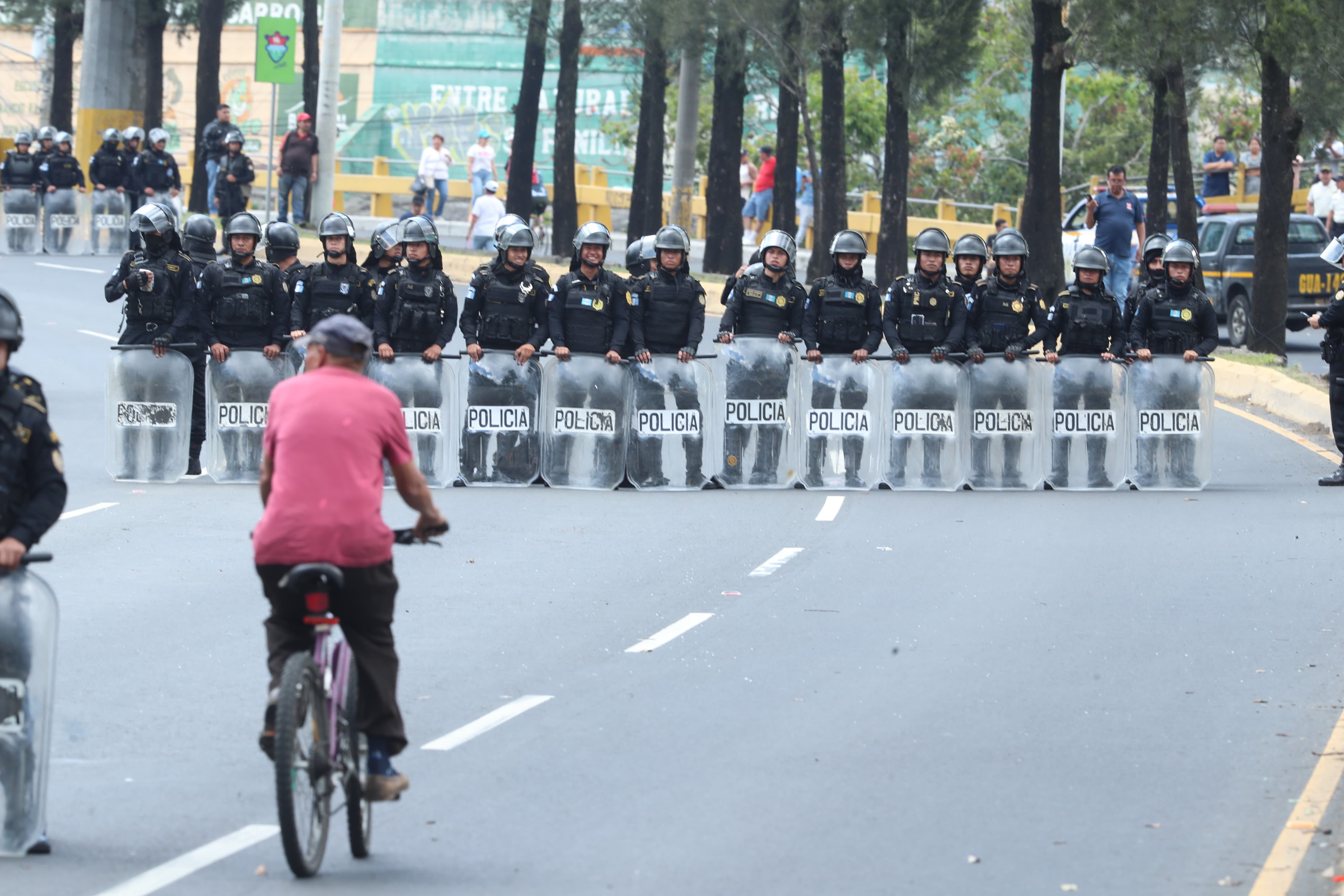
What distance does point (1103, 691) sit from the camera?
9.55 m

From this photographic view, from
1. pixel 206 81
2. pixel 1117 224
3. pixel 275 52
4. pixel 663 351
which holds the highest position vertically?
pixel 206 81

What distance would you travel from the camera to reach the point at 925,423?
16.7 meters

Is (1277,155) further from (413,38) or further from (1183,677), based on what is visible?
(413,38)

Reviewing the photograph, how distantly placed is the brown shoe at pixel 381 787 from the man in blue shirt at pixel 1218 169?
31827 millimetres

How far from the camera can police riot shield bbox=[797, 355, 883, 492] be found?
16.6m

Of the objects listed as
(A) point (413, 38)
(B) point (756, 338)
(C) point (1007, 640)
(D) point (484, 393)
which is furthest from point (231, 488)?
(A) point (413, 38)

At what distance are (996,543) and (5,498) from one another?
837cm

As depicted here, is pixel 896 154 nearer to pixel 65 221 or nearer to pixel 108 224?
pixel 108 224

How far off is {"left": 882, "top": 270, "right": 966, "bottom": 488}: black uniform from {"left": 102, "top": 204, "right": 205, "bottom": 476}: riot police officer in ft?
18.1

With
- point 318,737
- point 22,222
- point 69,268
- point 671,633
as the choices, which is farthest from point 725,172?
point 318,737

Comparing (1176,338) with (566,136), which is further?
(566,136)

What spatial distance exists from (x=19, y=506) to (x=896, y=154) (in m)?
25.3

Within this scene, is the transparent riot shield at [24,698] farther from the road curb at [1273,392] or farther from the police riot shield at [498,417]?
the road curb at [1273,392]

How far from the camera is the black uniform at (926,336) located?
54.6 feet
